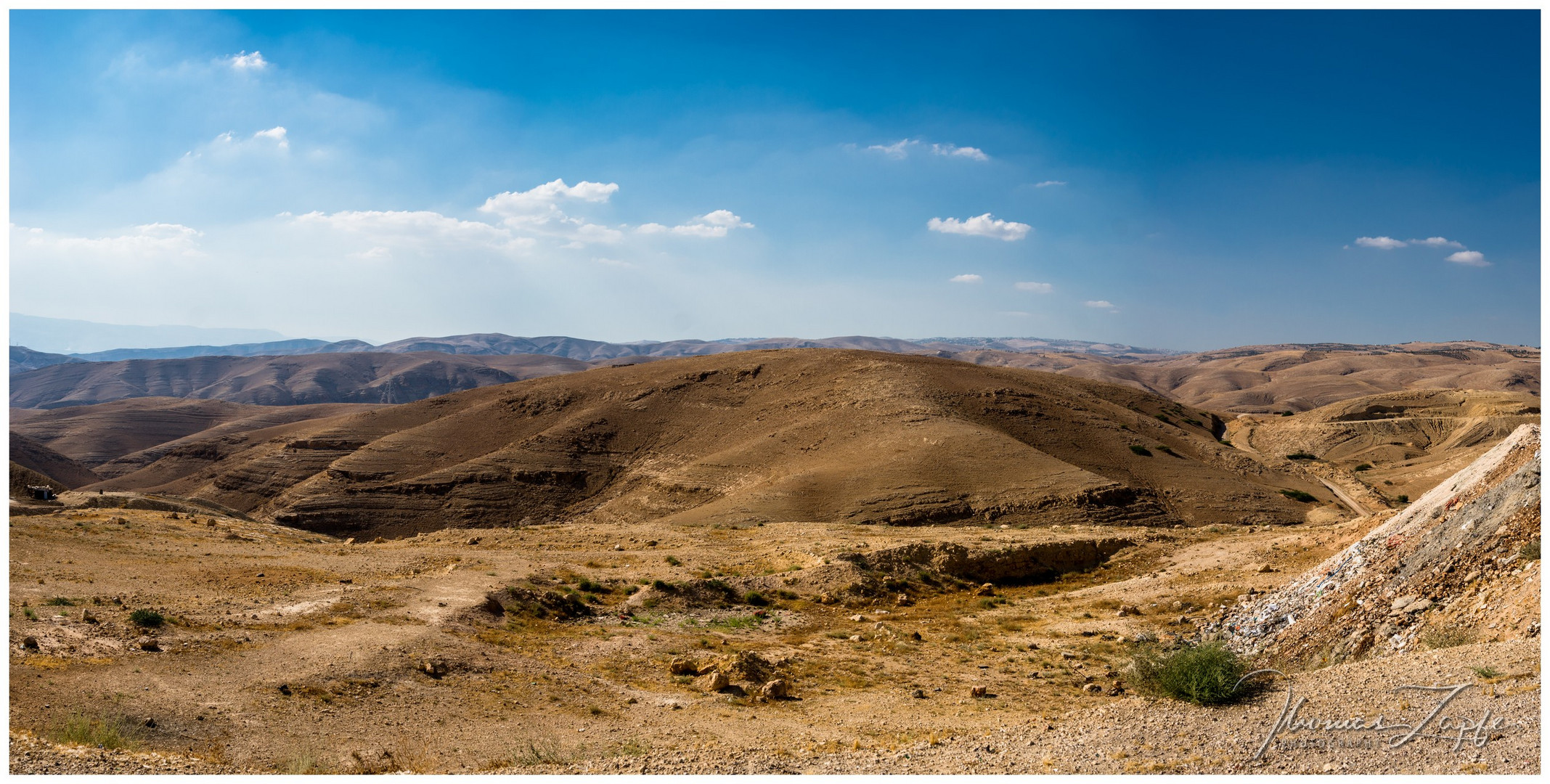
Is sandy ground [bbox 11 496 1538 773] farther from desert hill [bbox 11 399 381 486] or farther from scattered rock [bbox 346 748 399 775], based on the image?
desert hill [bbox 11 399 381 486]

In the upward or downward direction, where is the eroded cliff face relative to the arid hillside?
downward

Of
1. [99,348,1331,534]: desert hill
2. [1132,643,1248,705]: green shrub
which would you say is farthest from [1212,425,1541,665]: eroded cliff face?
[99,348,1331,534]: desert hill

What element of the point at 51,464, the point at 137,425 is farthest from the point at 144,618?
the point at 137,425

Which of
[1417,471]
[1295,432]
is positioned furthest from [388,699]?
[1295,432]

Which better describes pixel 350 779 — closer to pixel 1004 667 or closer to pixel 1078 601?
pixel 1004 667

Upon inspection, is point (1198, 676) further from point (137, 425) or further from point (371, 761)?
point (137, 425)

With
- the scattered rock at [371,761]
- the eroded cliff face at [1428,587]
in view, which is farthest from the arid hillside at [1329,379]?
the scattered rock at [371,761]
